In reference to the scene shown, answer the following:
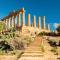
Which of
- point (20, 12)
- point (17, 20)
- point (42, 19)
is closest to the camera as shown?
point (20, 12)

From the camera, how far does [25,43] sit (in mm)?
38938

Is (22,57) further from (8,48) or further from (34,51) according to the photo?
(8,48)

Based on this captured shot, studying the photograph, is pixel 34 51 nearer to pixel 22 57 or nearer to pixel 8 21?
pixel 22 57

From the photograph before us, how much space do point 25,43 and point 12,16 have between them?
3469cm

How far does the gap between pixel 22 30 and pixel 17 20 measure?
35.0 feet

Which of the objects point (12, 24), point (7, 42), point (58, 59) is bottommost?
point (58, 59)

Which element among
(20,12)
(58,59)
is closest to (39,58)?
(58,59)

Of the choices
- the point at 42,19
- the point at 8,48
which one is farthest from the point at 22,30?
the point at 8,48

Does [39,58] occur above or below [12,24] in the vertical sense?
below

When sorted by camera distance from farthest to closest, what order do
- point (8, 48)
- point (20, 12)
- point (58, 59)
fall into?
point (20, 12) < point (8, 48) < point (58, 59)

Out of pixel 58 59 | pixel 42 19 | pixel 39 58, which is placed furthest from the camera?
pixel 42 19

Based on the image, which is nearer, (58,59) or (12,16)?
(58,59)

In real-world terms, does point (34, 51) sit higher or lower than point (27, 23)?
lower

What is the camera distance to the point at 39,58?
26891mm
